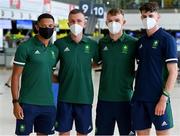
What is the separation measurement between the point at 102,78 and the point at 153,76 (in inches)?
24.3

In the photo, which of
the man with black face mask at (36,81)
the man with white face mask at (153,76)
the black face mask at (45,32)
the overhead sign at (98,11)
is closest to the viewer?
the man with white face mask at (153,76)

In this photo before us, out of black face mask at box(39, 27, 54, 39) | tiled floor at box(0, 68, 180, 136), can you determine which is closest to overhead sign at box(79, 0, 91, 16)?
tiled floor at box(0, 68, 180, 136)

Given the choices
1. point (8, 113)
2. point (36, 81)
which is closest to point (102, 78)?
point (36, 81)

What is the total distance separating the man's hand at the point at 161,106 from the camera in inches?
187

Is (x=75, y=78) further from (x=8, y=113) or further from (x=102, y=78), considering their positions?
(x=8, y=113)

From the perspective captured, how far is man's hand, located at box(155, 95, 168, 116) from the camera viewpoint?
4.74m

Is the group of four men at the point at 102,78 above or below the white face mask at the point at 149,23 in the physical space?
below

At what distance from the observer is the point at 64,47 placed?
5.07 m

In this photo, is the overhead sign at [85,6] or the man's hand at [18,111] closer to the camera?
the man's hand at [18,111]

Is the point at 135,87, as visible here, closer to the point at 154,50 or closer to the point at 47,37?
the point at 154,50

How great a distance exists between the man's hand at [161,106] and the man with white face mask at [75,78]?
0.78 metres

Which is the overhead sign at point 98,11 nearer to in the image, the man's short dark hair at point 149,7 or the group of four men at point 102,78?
the group of four men at point 102,78

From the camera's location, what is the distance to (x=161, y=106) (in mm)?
4750

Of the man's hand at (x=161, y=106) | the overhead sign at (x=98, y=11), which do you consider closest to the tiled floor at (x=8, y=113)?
the man's hand at (x=161, y=106)
